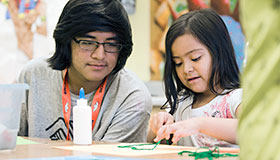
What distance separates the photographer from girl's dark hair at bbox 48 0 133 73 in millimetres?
1648

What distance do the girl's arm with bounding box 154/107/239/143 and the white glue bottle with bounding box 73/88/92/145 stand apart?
23 cm

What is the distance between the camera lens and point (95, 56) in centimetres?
165

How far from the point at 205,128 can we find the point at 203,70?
0.30 meters

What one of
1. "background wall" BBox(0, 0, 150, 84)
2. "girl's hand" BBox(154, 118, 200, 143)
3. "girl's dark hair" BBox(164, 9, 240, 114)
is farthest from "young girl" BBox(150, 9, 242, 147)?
"background wall" BBox(0, 0, 150, 84)

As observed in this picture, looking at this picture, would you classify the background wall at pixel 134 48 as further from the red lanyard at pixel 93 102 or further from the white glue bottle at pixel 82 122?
the white glue bottle at pixel 82 122

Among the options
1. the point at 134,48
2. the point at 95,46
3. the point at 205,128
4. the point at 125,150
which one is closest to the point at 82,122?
the point at 125,150

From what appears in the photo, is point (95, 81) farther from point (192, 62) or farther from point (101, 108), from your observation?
point (192, 62)

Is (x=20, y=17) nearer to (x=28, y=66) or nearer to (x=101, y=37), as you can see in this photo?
(x=28, y=66)

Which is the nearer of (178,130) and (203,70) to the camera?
(178,130)

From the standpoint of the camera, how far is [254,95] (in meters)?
0.44

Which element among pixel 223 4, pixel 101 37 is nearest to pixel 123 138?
pixel 101 37

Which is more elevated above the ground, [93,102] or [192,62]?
[192,62]

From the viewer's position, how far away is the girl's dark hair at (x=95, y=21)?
1648 mm

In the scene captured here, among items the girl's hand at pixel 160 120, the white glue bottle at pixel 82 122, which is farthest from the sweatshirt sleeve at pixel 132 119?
the white glue bottle at pixel 82 122
